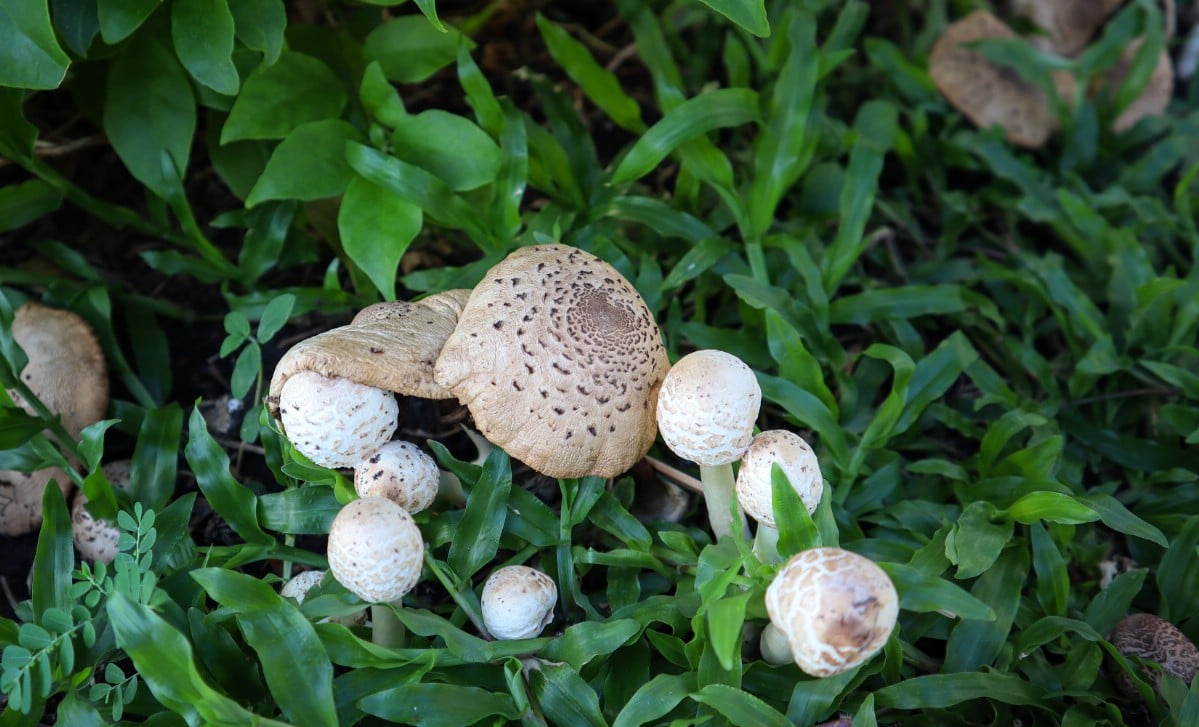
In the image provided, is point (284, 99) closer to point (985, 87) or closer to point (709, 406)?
point (709, 406)

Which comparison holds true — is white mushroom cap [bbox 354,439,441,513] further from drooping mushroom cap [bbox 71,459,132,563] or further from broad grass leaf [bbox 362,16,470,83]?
broad grass leaf [bbox 362,16,470,83]

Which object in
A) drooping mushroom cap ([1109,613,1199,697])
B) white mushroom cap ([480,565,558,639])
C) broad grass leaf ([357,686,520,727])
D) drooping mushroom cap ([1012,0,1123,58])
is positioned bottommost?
broad grass leaf ([357,686,520,727])

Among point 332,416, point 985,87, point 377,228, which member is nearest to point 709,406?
point 332,416

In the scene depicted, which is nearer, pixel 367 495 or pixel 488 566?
pixel 367 495

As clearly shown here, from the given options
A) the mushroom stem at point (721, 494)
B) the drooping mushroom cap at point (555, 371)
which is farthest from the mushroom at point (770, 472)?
the drooping mushroom cap at point (555, 371)

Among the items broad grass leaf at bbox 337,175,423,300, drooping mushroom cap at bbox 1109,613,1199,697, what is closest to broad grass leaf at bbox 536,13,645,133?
broad grass leaf at bbox 337,175,423,300

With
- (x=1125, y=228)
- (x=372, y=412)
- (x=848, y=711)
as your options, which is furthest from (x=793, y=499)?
(x=1125, y=228)

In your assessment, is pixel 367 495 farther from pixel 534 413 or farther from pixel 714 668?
pixel 714 668
